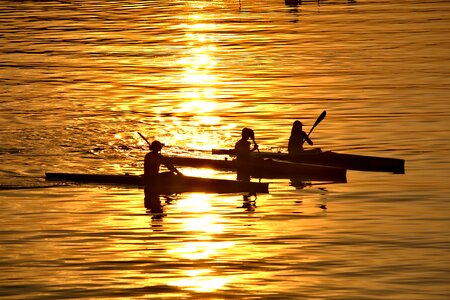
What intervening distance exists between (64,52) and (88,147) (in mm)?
35193

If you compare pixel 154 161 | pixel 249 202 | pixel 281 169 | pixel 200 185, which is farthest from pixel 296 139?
pixel 154 161

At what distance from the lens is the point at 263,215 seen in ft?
101

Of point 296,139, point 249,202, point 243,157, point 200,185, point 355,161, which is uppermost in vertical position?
point 296,139

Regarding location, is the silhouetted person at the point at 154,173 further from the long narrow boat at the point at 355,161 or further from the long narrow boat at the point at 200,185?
the long narrow boat at the point at 355,161

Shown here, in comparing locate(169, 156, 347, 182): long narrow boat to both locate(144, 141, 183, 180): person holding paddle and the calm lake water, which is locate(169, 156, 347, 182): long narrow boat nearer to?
the calm lake water

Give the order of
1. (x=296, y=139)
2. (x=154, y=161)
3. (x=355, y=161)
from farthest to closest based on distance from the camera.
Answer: (x=296, y=139) < (x=355, y=161) < (x=154, y=161)

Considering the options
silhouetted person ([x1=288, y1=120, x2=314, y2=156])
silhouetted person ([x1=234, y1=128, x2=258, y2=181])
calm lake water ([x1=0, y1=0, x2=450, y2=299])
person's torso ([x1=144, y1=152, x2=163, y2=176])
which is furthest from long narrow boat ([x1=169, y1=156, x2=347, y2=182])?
person's torso ([x1=144, y1=152, x2=163, y2=176])

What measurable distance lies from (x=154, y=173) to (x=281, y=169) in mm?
3985

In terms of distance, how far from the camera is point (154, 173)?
3369cm

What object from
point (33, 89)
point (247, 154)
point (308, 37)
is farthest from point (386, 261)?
point (308, 37)

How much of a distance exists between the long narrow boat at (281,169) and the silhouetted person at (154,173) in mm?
3045

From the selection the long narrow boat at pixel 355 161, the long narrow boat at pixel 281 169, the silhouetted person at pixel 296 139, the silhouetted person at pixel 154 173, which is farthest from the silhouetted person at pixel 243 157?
the silhouetted person at pixel 154 173

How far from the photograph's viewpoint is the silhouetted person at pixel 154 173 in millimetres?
33031

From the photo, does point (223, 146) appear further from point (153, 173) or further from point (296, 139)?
point (153, 173)
